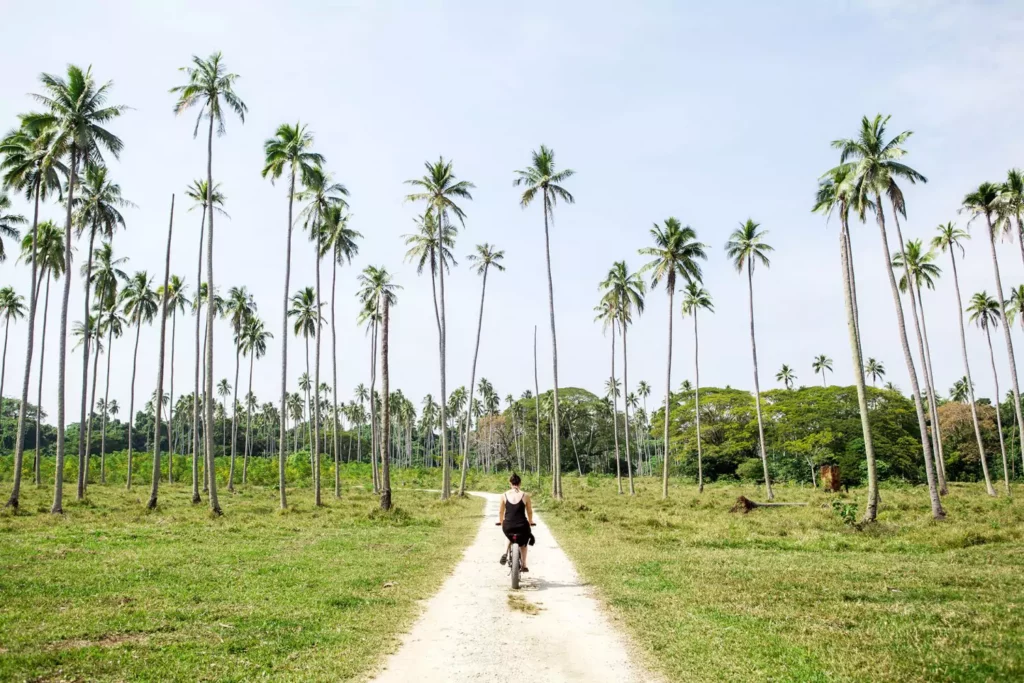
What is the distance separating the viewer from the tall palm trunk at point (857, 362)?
22.3 meters

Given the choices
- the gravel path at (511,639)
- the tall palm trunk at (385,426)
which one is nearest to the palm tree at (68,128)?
the tall palm trunk at (385,426)

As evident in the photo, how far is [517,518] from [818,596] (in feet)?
17.4

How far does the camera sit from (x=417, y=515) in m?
28.7

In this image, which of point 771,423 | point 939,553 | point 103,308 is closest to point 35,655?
point 939,553

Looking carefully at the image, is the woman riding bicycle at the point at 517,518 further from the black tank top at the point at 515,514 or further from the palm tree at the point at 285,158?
the palm tree at the point at 285,158

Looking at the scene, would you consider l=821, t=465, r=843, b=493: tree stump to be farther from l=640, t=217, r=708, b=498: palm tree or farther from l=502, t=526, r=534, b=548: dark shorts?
l=502, t=526, r=534, b=548: dark shorts

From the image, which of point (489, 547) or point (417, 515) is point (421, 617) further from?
point (417, 515)

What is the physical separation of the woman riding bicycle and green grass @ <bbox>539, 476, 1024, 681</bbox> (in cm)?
159

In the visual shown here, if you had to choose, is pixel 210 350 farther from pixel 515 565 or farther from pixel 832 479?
pixel 832 479

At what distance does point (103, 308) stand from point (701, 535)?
44.0m

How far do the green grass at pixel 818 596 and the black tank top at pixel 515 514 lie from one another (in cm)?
185

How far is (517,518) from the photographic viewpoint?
11.6 m

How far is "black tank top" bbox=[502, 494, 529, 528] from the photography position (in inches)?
454


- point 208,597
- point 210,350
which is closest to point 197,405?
point 210,350
